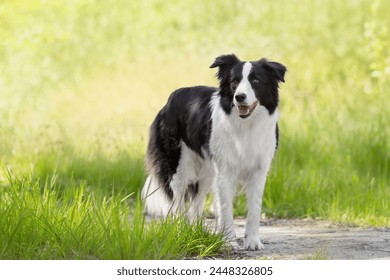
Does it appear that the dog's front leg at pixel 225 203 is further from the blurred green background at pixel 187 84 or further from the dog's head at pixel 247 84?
the blurred green background at pixel 187 84

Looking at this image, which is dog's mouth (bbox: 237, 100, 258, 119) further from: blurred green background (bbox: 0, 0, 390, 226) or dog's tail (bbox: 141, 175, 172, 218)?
dog's tail (bbox: 141, 175, 172, 218)

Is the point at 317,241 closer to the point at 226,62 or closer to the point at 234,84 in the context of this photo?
the point at 234,84

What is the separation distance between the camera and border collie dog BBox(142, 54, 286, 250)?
560cm

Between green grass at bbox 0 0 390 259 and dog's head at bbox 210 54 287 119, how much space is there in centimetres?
102

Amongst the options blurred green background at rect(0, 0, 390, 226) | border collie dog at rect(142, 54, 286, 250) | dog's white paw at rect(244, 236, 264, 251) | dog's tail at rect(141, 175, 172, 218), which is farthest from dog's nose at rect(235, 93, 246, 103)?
dog's tail at rect(141, 175, 172, 218)

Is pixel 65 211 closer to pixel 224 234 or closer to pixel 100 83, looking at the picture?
pixel 224 234

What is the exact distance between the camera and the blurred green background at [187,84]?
8070 millimetres

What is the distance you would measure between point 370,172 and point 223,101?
3.36 meters

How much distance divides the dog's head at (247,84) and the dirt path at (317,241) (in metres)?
1.06

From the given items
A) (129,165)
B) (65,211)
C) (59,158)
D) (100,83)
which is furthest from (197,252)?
(100,83)

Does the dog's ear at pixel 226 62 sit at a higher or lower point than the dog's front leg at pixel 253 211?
higher

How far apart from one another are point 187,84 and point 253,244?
735cm

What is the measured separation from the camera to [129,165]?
27.9 ft

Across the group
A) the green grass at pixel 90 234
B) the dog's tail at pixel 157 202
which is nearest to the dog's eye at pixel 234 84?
the green grass at pixel 90 234
